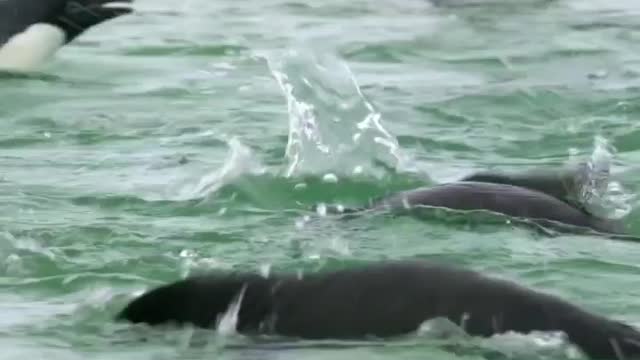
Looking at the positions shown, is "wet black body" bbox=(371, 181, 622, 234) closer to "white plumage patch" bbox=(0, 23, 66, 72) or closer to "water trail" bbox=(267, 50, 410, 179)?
→ "water trail" bbox=(267, 50, 410, 179)

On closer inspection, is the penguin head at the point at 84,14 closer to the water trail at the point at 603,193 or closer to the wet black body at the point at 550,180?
the water trail at the point at 603,193

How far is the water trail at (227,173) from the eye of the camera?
27.0 ft

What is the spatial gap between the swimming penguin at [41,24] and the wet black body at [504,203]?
18.5ft

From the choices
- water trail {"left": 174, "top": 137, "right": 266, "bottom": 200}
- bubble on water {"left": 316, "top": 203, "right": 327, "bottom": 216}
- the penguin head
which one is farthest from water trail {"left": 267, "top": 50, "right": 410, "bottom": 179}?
the penguin head

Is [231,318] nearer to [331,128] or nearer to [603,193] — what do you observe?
[603,193]

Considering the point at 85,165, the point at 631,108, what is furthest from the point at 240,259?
the point at 631,108

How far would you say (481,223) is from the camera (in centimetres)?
716

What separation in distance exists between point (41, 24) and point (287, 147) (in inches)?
168

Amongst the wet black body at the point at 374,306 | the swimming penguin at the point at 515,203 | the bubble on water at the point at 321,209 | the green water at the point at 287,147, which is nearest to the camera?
the wet black body at the point at 374,306

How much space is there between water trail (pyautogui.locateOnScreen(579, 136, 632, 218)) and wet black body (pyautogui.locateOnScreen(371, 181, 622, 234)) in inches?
11.8

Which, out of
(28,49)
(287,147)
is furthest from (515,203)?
(28,49)

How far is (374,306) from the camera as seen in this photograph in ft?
16.8

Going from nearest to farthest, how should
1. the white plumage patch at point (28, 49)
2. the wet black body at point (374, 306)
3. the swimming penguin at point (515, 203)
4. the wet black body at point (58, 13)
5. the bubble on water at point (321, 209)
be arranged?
the wet black body at point (374, 306)
the swimming penguin at point (515, 203)
the bubble on water at point (321, 209)
the white plumage patch at point (28, 49)
the wet black body at point (58, 13)

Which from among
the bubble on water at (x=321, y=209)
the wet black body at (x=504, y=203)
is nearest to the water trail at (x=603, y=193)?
the wet black body at (x=504, y=203)
